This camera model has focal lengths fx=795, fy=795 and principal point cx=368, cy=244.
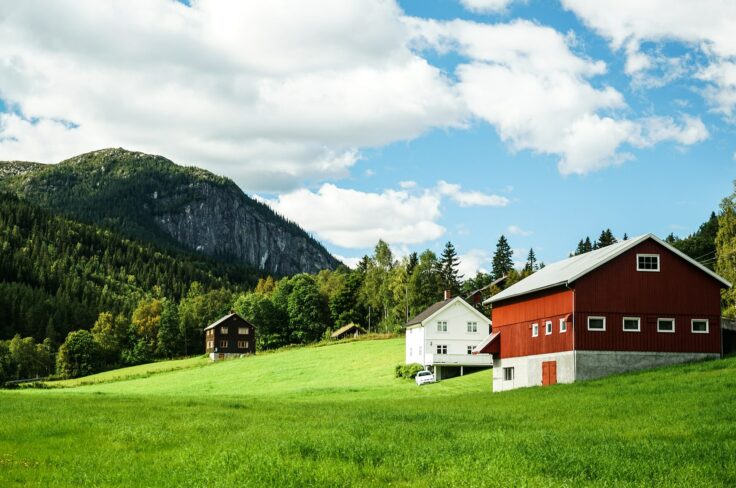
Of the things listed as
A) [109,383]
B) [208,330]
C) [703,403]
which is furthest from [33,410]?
[208,330]

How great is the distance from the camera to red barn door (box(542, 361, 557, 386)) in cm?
5441

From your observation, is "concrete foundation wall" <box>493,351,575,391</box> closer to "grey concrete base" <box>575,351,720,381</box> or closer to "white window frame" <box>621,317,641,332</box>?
"grey concrete base" <box>575,351,720,381</box>

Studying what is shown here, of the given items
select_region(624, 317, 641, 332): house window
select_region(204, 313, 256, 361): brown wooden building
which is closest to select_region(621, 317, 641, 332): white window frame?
select_region(624, 317, 641, 332): house window

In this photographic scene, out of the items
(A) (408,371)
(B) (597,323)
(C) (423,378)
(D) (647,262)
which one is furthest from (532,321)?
(A) (408,371)

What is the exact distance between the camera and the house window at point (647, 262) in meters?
54.2

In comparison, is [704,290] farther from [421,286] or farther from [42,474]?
[421,286]

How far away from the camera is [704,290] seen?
178 ft

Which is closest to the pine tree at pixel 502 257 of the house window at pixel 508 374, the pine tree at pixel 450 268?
the pine tree at pixel 450 268

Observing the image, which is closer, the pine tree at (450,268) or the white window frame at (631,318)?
the white window frame at (631,318)

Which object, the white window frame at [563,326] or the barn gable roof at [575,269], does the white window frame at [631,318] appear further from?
the barn gable roof at [575,269]

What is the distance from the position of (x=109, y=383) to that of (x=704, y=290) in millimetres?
80247

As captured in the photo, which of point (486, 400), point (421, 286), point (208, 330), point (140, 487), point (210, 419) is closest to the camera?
point (140, 487)

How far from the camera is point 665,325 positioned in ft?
176

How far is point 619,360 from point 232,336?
117164 millimetres
